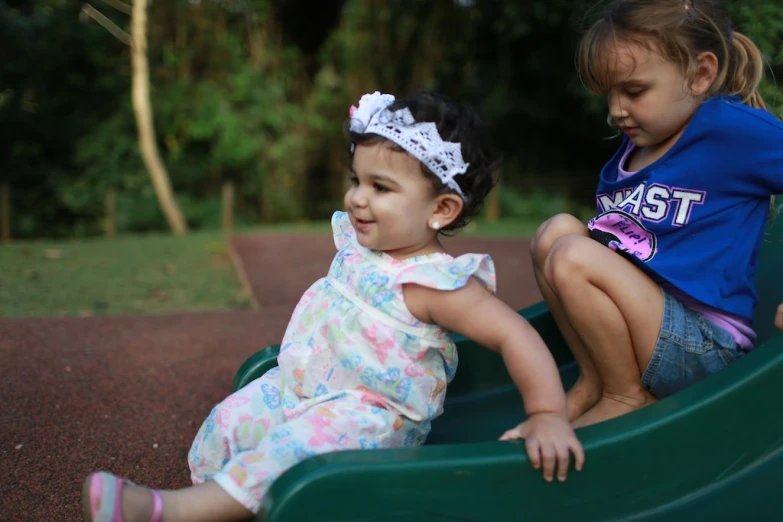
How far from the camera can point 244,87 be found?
11.1 meters

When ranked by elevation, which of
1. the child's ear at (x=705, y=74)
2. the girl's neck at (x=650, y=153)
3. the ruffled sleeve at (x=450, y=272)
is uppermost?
the child's ear at (x=705, y=74)

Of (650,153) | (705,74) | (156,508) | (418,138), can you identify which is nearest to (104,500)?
(156,508)

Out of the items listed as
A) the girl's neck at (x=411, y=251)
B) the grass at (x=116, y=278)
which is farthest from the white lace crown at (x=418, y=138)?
the grass at (x=116, y=278)

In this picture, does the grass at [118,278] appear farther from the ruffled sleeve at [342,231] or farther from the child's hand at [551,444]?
the child's hand at [551,444]

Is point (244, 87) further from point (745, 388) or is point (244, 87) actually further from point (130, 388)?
point (745, 388)

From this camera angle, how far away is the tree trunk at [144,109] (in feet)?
32.3

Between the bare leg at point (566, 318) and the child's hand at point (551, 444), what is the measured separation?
1.64 feet

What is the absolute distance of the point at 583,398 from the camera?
2000mm

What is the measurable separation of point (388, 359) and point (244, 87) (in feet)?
33.0

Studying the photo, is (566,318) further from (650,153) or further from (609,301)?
(650,153)

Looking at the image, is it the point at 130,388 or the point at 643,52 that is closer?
the point at 643,52

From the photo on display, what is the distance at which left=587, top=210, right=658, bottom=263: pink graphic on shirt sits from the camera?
1899 mm

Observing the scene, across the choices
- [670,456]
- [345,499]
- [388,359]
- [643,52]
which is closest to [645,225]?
[643,52]

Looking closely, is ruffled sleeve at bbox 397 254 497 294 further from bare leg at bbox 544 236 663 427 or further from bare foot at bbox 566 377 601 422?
bare foot at bbox 566 377 601 422
